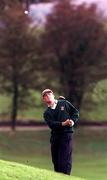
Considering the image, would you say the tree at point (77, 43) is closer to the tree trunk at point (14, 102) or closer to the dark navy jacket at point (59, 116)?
A: the tree trunk at point (14, 102)

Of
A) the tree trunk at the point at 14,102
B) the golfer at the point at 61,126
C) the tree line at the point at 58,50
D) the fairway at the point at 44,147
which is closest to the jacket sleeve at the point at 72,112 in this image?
the golfer at the point at 61,126

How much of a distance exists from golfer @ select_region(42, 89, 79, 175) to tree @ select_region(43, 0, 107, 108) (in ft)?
51.8

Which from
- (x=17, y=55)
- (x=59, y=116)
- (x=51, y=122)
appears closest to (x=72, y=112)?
(x=59, y=116)

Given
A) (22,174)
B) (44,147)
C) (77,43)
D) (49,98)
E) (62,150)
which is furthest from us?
(77,43)

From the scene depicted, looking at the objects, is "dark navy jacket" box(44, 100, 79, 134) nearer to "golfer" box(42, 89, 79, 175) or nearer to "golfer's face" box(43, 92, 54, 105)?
"golfer" box(42, 89, 79, 175)

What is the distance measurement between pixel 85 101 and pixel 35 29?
341 cm

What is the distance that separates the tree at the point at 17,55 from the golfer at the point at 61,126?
51.2 ft

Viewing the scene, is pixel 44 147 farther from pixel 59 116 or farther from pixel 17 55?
pixel 59 116

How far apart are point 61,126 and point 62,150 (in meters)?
0.39

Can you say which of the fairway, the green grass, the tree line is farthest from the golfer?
the tree line

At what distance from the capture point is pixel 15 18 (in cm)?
2514

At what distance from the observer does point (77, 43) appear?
25.5 metres

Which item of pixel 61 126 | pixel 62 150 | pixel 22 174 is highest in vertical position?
pixel 61 126

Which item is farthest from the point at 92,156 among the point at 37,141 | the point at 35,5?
the point at 35,5
